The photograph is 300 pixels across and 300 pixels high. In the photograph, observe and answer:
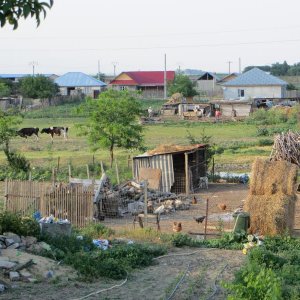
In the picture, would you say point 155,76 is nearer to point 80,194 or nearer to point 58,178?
point 58,178

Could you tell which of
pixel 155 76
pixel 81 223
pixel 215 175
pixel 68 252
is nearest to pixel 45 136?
pixel 215 175

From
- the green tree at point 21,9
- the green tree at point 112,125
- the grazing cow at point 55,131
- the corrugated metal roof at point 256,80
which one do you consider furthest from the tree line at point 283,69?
the green tree at point 21,9

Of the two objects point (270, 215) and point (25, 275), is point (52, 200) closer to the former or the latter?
point (270, 215)

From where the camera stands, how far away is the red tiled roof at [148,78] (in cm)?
10250

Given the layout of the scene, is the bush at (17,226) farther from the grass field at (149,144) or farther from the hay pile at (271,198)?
the grass field at (149,144)

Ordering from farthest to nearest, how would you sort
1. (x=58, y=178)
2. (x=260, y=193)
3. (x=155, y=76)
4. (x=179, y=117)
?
(x=155, y=76) → (x=179, y=117) → (x=58, y=178) → (x=260, y=193)

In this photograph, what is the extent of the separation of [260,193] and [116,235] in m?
3.99

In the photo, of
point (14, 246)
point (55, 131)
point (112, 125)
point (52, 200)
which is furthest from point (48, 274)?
point (55, 131)

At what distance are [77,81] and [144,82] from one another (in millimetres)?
10443

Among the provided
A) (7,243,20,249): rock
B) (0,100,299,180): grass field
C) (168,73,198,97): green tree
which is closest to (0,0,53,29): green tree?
(7,243,20,249): rock

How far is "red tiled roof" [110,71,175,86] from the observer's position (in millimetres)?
102500

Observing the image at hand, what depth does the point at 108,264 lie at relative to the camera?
13.9m

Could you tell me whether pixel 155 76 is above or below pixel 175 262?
above

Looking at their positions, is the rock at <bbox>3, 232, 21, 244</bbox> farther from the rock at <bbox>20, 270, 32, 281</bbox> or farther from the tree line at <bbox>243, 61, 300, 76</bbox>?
the tree line at <bbox>243, 61, 300, 76</bbox>
